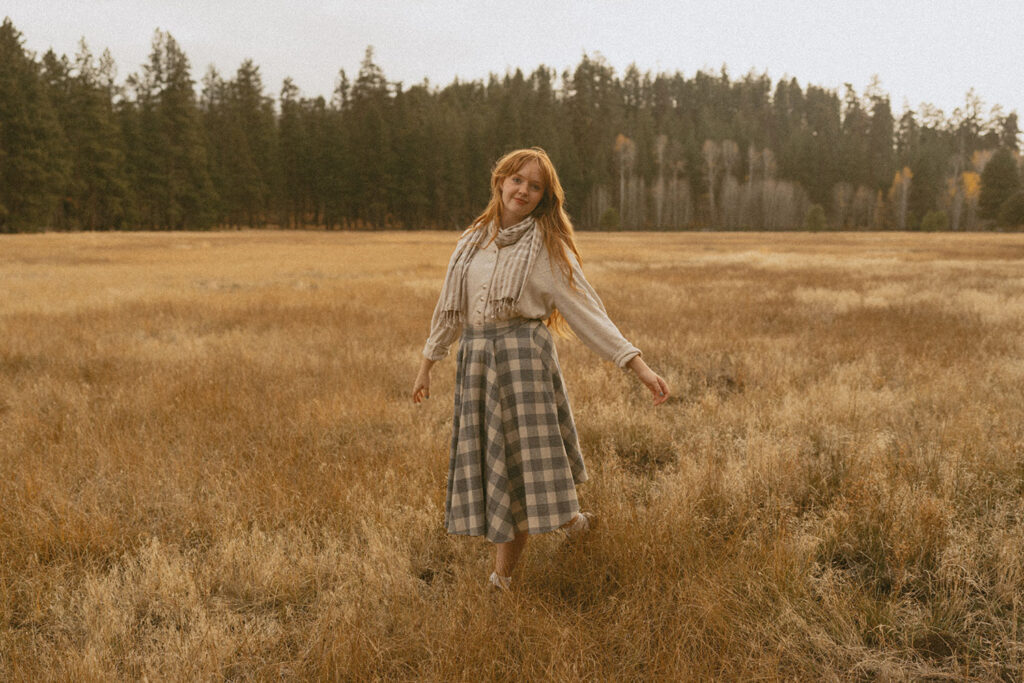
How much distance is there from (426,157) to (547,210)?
69.4 m

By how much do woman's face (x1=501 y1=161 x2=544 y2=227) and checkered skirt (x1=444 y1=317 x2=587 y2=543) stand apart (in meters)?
0.47

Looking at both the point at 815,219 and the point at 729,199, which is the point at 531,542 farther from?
the point at 729,199

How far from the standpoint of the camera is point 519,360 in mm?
2441

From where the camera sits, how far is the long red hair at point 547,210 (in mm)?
2486

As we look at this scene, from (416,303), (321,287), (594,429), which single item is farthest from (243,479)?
(321,287)

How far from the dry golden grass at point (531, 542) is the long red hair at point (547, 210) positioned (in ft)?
4.49

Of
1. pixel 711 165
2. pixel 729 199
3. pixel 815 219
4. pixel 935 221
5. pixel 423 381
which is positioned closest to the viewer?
pixel 423 381

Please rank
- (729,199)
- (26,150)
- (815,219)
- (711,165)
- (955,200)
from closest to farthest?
(26,150) < (815,219) < (955,200) < (729,199) < (711,165)

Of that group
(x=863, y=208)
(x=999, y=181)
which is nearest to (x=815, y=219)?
(x=999, y=181)

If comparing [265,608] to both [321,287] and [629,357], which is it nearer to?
[629,357]

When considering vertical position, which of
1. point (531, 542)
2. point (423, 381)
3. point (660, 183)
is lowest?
point (531, 542)

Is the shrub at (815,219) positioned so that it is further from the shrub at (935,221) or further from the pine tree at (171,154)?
the pine tree at (171,154)

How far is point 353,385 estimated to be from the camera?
619 centimetres

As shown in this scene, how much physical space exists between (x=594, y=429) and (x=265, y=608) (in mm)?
2725
